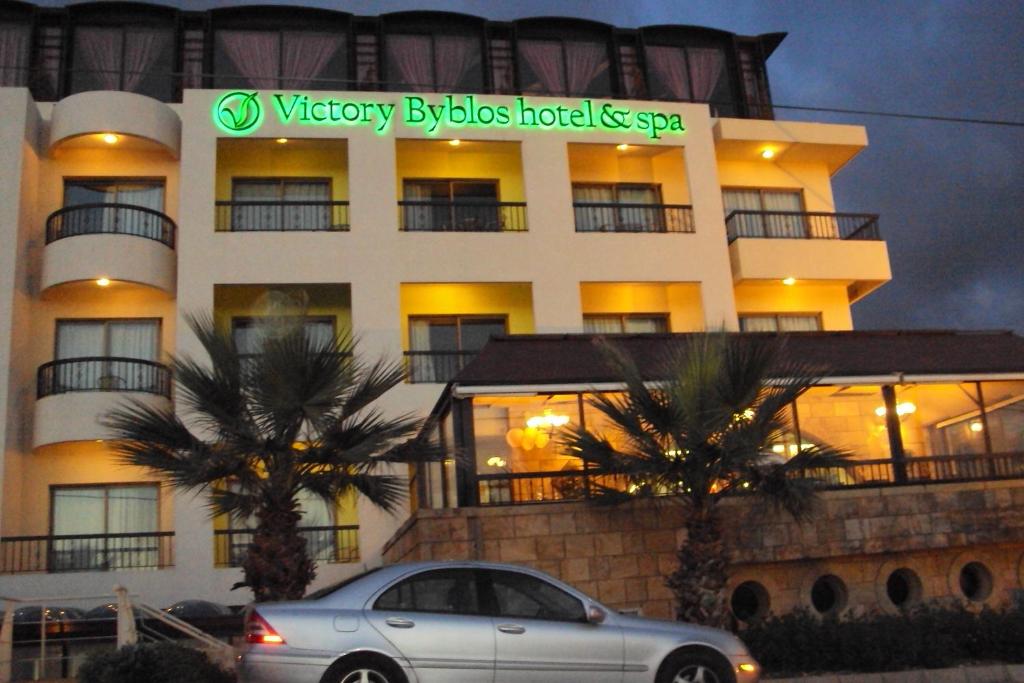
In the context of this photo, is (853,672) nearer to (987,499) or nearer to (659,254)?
(987,499)

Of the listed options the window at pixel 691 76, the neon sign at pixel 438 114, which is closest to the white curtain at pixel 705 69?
the window at pixel 691 76

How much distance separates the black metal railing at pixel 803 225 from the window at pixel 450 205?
6046 millimetres

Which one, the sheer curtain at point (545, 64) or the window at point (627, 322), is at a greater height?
the sheer curtain at point (545, 64)

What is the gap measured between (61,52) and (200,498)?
12.5m

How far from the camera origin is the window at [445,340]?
25.4 m

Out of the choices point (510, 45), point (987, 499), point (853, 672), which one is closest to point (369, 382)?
point (853, 672)

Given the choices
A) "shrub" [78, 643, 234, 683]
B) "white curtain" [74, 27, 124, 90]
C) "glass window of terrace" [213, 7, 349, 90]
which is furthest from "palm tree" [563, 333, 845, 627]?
"white curtain" [74, 27, 124, 90]

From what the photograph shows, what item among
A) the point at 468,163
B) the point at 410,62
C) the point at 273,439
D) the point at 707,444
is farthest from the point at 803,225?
the point at 273,439

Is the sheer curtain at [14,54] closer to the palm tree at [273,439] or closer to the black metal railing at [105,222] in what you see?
the black metal railing at [105,222]

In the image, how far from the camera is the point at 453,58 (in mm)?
29516

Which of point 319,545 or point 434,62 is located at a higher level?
point 434,62

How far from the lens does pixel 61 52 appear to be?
28.0 m

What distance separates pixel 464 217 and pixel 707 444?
14089mm

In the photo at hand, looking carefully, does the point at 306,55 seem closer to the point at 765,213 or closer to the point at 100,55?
the point at 100,55
